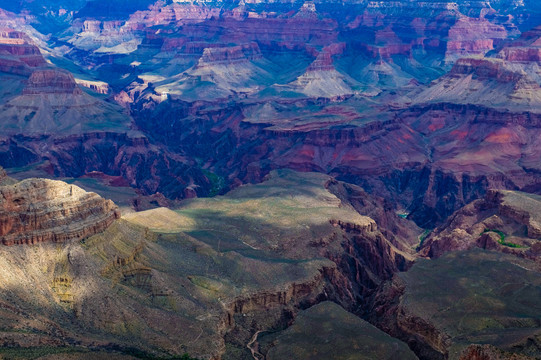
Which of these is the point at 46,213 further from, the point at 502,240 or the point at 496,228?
the point at 496,228

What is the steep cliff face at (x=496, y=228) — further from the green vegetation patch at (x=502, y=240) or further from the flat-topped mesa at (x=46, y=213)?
the flat-topped mesa at (x=46, y=213)

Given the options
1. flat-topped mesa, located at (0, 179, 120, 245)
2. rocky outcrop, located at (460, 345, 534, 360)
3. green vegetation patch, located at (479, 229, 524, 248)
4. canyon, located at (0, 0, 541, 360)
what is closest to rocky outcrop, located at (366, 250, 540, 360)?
canyon, located at (0, 0, 541, 360)

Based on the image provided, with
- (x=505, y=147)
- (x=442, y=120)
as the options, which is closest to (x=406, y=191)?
(x=505, y=147)

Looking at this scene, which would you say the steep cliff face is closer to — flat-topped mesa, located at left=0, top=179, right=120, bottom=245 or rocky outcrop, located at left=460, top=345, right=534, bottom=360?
rocky outcrop, located at left=460, top=345, right=534, bottom=360

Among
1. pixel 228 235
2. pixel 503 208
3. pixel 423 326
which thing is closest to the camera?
pixel 423 326

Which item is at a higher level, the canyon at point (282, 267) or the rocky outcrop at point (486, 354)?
the rocky outcrop at point (486, 354)

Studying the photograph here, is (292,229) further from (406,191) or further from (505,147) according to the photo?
(505,147)

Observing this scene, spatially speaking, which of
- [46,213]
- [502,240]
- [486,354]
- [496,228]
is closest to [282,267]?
[46,213]

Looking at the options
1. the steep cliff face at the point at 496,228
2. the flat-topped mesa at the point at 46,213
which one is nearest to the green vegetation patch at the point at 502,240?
the steep cliff face at the point at 496,228
